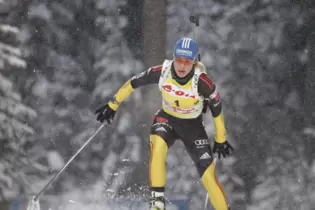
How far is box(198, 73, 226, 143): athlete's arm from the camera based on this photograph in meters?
2.70

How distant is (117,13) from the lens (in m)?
3.62

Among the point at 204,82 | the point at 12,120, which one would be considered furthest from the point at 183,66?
the point at 12,120

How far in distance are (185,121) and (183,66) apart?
39 cm

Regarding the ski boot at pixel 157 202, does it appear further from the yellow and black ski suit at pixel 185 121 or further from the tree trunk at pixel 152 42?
the tree trunk at pixel 152 42

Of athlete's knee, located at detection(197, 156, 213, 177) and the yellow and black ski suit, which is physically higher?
the yellow and black ski suit

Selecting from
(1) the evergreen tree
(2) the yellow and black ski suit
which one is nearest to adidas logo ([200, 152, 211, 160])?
(2) the yellow and black ski suit

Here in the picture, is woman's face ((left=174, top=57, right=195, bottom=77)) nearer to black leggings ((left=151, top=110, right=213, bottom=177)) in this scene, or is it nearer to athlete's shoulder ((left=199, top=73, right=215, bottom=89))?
athlete's shoulder ((left=199, top=73, right=215, bottom=89))

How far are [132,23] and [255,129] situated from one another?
3.94 ft

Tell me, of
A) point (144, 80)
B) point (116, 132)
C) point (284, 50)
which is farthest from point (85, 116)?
point (284, 50)

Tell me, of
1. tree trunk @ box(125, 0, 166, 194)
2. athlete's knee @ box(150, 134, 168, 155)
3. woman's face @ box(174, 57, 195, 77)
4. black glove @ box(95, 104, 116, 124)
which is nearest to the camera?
woman's face @ box(174, 57, 195, 77)

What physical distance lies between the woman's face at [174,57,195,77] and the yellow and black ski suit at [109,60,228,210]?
33 millimetres

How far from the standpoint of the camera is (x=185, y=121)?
9.46ft

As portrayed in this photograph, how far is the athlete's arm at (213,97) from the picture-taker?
270 cm

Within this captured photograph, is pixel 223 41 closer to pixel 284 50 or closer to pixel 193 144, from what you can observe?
pixel 284 50
